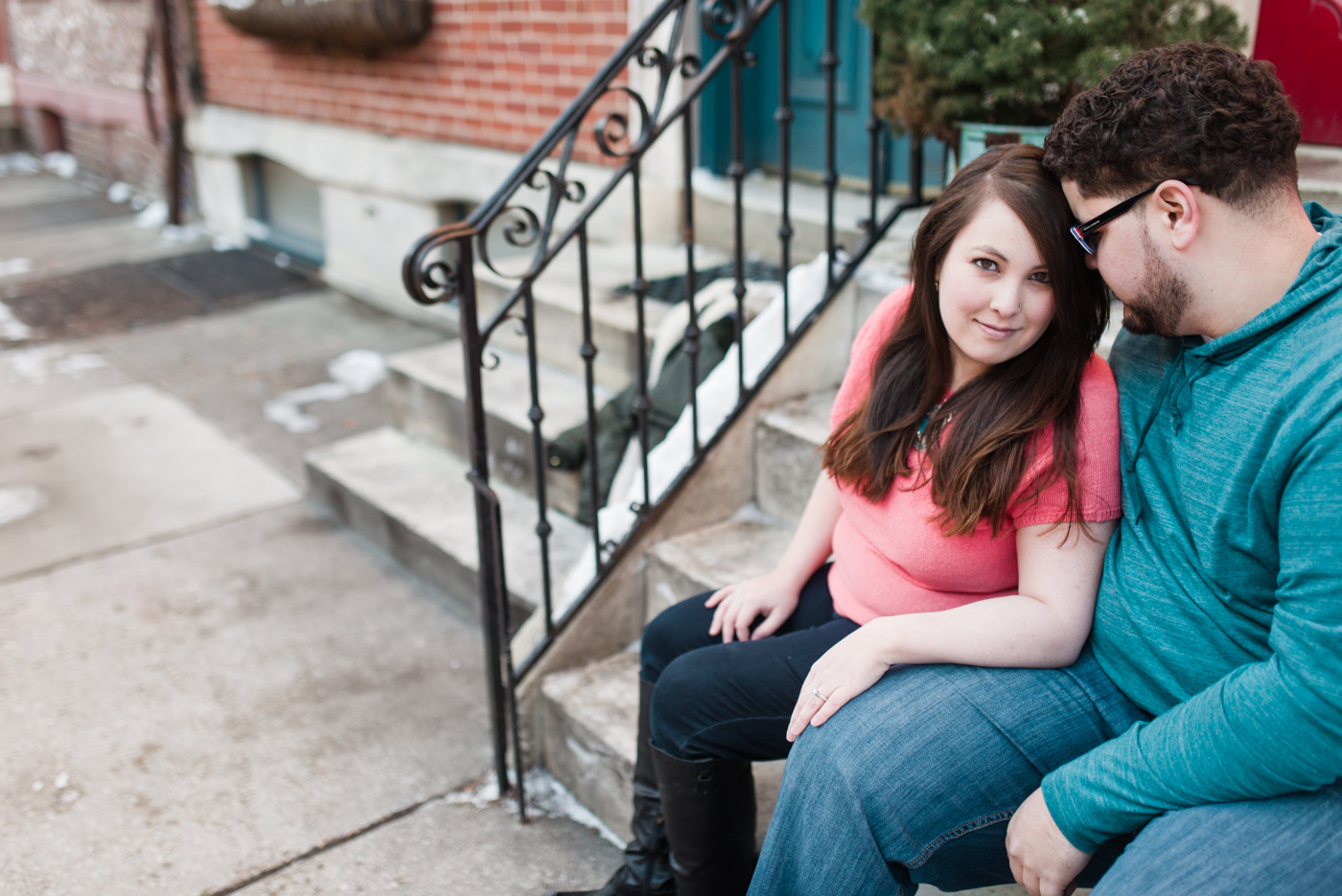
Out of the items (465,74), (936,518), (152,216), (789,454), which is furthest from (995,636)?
(152,216)

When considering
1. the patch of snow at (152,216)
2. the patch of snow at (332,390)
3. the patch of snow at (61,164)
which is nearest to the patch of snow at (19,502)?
the patch of snow at (332,390)

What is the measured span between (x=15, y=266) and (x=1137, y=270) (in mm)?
7517

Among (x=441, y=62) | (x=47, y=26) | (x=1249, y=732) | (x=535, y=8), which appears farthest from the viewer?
(x=47, y=26)

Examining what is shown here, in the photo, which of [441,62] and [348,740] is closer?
[348,740]

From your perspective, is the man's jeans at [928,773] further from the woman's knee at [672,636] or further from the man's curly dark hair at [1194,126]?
the man's curly dark hair at [1194,126]

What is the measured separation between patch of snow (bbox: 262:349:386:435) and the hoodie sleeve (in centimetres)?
385

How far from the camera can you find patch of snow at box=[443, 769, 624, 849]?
96.3 inches

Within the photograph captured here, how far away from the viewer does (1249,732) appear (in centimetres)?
120

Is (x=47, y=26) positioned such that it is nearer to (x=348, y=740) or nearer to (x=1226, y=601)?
(x=348, y=740)

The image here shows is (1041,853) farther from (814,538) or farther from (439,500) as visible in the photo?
(439,500)

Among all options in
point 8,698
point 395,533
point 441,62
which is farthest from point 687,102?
point 441,62

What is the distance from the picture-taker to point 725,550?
2588 mm

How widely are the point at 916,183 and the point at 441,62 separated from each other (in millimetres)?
3174

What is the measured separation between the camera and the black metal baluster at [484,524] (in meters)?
2.17
